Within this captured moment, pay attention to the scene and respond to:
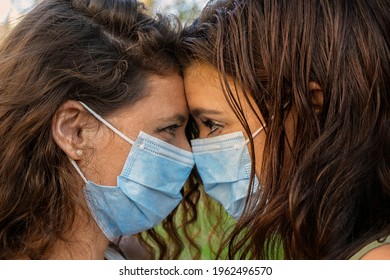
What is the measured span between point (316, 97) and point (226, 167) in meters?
0.45

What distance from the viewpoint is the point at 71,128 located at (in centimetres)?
216

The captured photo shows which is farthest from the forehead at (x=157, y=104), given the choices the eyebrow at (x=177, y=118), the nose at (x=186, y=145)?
the nose at (x=186, y=145)

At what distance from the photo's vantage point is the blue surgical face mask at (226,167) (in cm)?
224

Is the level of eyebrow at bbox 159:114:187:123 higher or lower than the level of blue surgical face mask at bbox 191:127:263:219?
higher

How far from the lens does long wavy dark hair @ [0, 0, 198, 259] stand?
208cm

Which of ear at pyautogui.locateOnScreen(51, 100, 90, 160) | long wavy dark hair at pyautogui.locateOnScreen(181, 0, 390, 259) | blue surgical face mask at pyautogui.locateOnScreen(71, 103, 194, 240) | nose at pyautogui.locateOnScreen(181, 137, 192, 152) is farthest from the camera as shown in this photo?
nose at pyautogui.locateOnScreen(181, 137, 192, 152)

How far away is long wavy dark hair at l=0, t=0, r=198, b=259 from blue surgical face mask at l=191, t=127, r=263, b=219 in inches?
13.1

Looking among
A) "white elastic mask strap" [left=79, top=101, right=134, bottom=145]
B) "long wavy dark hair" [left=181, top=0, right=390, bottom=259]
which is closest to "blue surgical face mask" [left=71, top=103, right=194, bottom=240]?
"white elastic mask strap" [left=79, top=101, right=134, bottom=145]

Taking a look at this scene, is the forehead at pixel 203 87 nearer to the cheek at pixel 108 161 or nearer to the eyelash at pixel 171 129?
the eyelash at pixel 171 129

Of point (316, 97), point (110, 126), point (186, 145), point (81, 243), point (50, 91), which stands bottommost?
point (81, 243)

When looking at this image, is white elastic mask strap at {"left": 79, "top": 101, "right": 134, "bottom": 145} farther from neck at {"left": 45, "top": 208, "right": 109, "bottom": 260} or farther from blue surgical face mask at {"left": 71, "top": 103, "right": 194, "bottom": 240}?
neck at {"left": 45, "top": 208, "right": 109, "bottom": 260}

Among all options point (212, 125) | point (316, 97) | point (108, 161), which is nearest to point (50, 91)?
point (108, 161)

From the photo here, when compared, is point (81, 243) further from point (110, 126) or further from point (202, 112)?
point (202, 112)
